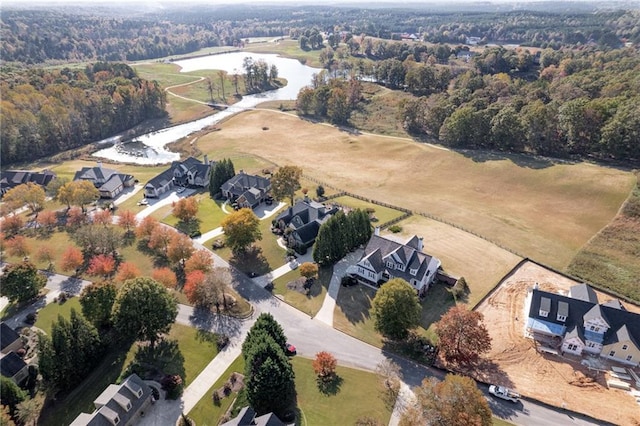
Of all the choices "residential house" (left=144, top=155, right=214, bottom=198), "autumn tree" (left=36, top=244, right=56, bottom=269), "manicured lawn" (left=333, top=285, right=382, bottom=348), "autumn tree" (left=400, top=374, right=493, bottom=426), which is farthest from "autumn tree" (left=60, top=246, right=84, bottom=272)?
"autumn tree" (left=400, top=374, right=493, bottom=426)

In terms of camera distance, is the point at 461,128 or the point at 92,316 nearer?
the point at 92,316

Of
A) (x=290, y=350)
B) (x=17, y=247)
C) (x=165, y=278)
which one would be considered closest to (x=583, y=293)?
(x=290, y=350)


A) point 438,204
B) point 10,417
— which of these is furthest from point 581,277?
point 10,417

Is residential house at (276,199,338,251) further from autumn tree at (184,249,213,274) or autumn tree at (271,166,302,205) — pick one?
autumn tree at (184,249,213,274)

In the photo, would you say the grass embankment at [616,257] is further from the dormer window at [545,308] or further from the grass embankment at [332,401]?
the grass embankment at [332,401]

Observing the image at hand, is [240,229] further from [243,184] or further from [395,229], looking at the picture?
[395,229]

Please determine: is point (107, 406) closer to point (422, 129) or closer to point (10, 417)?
point (10, 417)
